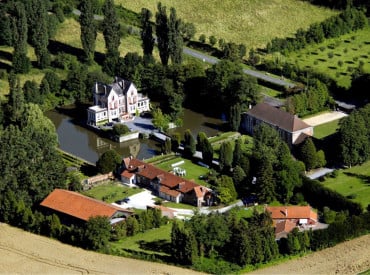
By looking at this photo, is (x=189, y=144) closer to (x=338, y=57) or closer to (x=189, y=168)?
(x=189, y=168)

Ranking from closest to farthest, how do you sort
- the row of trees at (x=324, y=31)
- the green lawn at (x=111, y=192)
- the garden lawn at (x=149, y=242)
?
the garden lawn at (x=149, y=242), the green lawn at (x=111, y=192), the row of trees at (x=324, y=31)

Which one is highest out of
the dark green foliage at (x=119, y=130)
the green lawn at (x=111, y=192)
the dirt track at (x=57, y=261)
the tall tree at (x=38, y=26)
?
the tall tree at (x=38, y=26)

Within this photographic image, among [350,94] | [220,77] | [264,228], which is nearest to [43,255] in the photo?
[264,228]

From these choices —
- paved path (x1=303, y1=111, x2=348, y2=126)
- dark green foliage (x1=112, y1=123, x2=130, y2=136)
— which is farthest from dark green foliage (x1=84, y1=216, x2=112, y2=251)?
paved path (x1=303, y1=111, x2=348, y2=126)

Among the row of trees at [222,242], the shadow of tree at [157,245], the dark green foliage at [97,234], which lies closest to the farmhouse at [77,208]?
the dark green foliage at [97,234]

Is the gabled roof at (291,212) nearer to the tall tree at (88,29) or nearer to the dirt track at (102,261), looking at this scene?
the dirt track at (102,261)

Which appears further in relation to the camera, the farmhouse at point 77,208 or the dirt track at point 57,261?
the farmhouse at point 77,208

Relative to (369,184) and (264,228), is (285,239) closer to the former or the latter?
(264,228)
